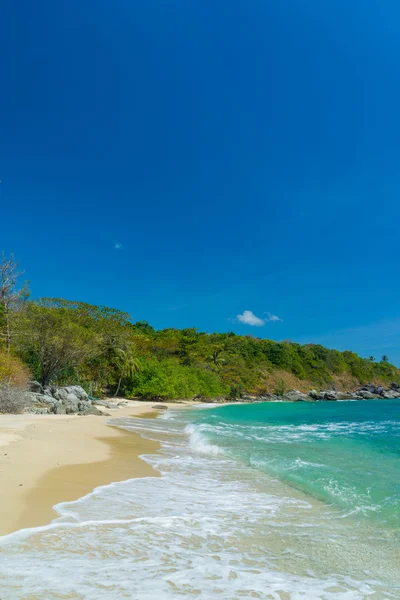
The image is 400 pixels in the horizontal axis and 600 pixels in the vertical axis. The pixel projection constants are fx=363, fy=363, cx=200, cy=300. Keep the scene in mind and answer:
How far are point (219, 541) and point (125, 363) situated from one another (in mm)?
37247

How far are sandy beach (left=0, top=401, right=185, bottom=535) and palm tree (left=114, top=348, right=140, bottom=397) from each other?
26491mm

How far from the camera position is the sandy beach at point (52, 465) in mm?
4973

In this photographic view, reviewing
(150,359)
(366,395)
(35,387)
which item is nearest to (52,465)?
(35,387)

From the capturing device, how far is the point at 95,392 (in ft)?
128

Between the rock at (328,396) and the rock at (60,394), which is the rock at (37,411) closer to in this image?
the rock at (60,394)

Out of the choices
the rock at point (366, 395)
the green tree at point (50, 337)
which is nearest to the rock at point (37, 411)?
the green tree at point (50, 337)

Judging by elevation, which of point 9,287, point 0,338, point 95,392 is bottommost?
point 95,392

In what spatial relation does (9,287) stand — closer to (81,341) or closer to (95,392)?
(81,341)

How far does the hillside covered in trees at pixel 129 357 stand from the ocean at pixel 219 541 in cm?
1630

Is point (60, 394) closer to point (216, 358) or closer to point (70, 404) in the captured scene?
point (70, 404)

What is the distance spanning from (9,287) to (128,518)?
2520 centimetres

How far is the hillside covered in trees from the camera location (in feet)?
93.0

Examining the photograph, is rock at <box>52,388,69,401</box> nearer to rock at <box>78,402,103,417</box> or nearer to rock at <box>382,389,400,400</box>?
rock at <box>78,402,103,417</box>

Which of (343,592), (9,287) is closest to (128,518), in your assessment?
(343,592)
